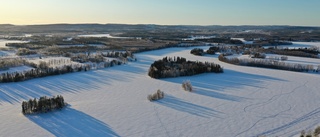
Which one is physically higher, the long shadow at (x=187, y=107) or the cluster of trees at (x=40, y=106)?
the cluster of trees at (x=40, y=106)

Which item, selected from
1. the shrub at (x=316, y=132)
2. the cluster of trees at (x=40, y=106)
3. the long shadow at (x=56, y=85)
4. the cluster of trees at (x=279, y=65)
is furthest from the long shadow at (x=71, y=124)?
the cluster of trees at (x=279, y=65)

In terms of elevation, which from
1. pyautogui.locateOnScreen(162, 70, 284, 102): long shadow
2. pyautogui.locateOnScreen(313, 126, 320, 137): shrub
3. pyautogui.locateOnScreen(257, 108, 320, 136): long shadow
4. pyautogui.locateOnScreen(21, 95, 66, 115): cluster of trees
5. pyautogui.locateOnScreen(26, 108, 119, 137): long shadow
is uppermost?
pyautogui.locateOnScreen(21, 95, 66, 115): cluster of trees

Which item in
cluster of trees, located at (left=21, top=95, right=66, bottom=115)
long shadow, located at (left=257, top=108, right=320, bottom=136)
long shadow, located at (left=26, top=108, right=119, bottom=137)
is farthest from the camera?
cluster of trees, located at (left=21, top=95, right=66, bottom=115)

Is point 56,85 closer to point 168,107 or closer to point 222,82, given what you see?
point 168,107

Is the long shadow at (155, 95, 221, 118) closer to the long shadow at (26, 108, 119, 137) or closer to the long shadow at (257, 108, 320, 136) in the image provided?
the long shadow at (257, 108, 320, 136)

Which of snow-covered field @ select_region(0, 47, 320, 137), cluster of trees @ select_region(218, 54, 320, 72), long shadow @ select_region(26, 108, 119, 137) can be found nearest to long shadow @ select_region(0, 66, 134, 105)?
snow-covered field @ select_region(0, 47, 320, 137)

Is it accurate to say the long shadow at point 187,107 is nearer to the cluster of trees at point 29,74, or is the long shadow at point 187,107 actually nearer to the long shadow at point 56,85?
the long shadow at point 56,85

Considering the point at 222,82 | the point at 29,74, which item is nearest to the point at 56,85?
the point at 29,74

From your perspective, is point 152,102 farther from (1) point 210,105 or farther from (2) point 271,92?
(2) point 271,92
